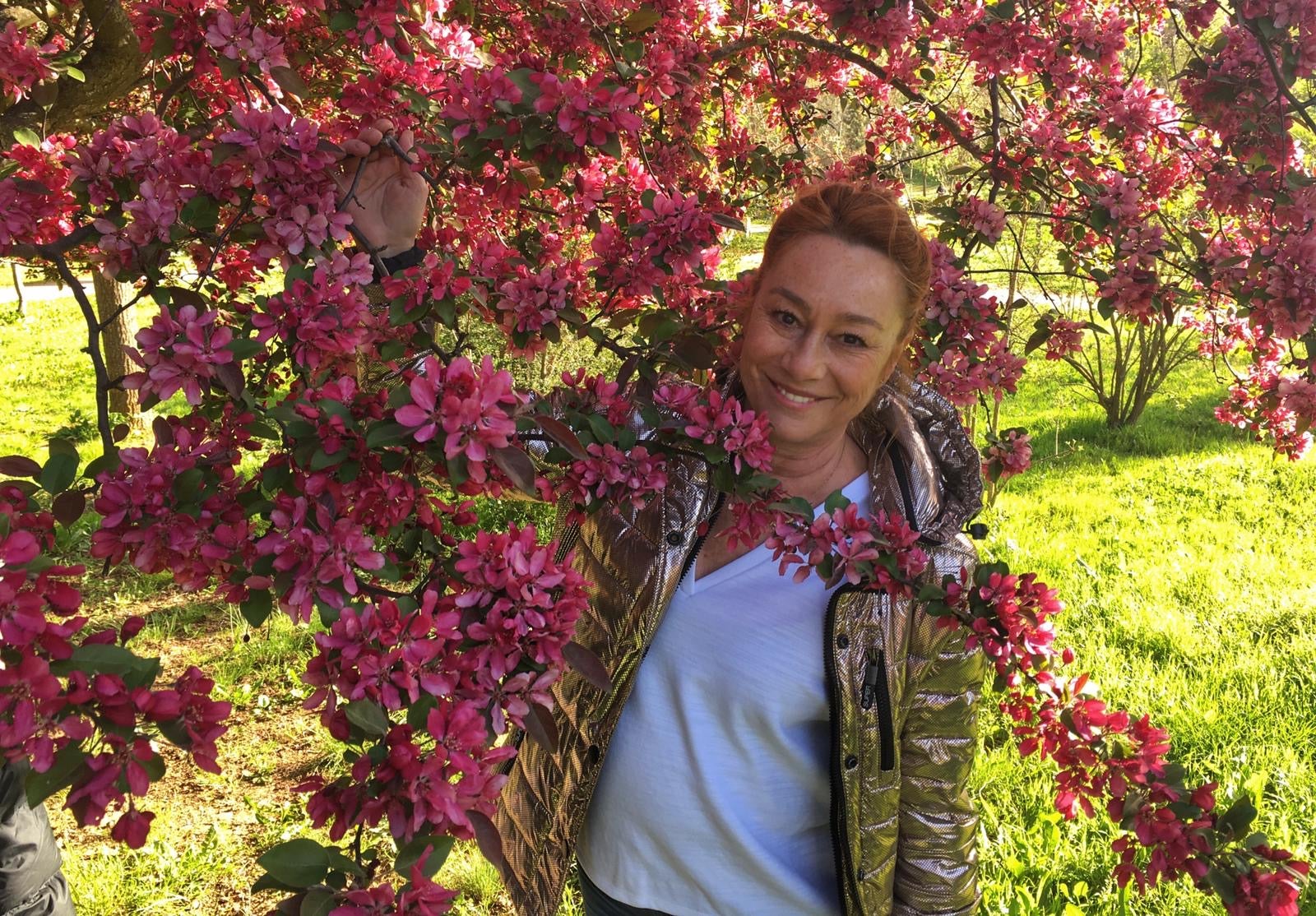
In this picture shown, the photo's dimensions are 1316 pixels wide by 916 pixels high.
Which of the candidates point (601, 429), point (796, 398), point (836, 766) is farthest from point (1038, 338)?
point (601, 429)

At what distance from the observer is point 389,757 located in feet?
3.21

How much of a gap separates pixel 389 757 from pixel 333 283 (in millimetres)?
608

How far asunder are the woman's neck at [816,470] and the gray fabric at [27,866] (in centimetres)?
175

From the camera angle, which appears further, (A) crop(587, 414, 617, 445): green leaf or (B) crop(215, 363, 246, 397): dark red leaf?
(A) crop(587, 414, 617, 445): green leaf

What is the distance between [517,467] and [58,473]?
594 millimetres

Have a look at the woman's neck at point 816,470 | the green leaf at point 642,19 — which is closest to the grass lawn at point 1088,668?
the woman's neck at point 816,470

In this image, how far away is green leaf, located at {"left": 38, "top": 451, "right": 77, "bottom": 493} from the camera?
3.78 feet

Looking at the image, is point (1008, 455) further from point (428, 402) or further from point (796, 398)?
point (428, 402)

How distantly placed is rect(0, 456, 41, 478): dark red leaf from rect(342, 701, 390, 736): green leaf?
59 cm

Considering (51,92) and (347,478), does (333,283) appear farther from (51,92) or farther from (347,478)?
(51,92)

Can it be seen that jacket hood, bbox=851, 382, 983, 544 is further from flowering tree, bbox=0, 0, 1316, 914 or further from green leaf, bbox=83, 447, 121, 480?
green leaf, bbox=83, 447, 121, 480

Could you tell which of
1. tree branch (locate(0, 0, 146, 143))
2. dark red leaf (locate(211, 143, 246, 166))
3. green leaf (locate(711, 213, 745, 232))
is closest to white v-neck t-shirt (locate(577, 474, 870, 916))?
green leaf (locate(711, 213, 745, 232))

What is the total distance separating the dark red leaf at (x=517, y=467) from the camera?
1.00m

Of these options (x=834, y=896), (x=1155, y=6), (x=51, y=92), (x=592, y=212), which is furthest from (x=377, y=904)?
(x=1155, y=6)
